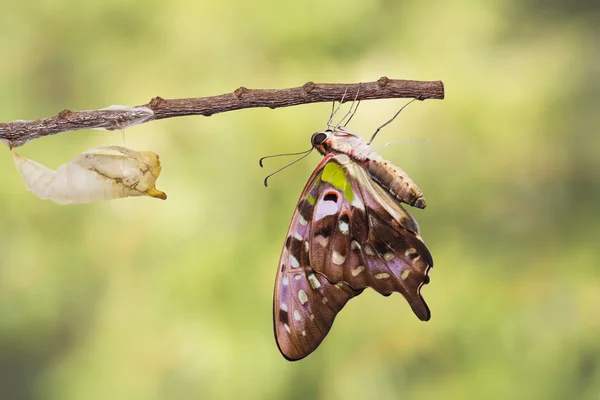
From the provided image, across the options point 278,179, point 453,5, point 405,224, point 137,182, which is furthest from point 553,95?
point 137,182

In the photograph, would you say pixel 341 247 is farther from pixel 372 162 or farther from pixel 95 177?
pixel 95 177

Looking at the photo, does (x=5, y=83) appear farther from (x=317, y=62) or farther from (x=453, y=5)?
(x=453, y=5)

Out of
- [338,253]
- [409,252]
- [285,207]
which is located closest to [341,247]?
[338,253]

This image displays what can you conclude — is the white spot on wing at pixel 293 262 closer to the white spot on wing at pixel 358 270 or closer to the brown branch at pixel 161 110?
the white spot on wing at pixel 358 270

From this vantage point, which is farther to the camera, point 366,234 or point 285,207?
point 285,207

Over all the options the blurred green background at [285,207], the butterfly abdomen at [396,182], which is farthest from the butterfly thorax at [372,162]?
the blurred green background at [285,207]

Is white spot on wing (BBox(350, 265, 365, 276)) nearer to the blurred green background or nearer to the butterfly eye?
the butterfly eye
